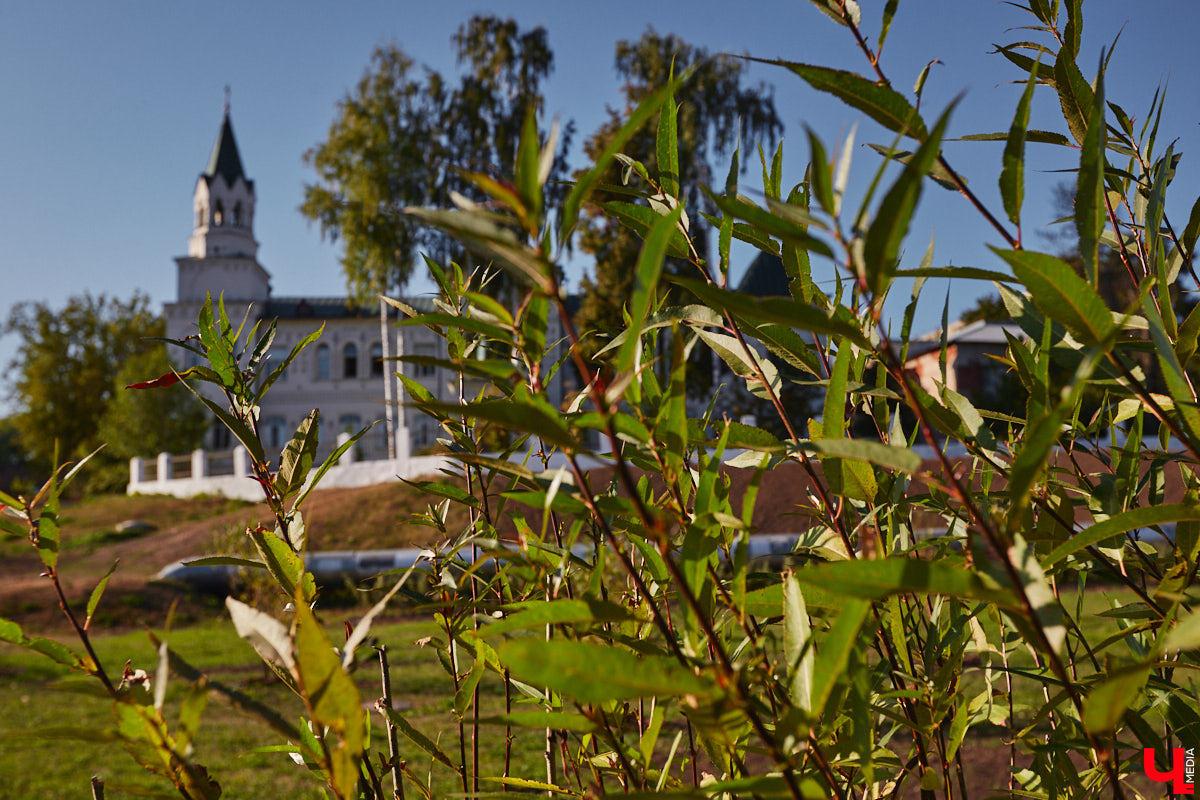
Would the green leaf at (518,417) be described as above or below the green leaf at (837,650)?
above

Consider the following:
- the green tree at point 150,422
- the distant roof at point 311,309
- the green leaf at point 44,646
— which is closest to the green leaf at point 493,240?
the green leaf at point 44,646

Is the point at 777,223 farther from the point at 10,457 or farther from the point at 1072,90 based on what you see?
the point at 10,457

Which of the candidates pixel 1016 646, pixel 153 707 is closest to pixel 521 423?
pixel 153 707

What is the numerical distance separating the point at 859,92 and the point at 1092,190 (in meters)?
0.15

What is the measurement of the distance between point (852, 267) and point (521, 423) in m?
0.18

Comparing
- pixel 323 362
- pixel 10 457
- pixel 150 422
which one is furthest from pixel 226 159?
pixel 10 457

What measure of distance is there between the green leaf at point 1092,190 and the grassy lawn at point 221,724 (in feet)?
9.61

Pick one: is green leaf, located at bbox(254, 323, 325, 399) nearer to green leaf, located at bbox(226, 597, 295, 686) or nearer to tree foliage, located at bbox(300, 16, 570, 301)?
green leaf, located at bbox(226, 597, 295, 686)

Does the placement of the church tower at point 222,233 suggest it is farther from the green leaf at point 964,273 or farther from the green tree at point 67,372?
the green leaf at point 964,273

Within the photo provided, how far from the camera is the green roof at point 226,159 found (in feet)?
108

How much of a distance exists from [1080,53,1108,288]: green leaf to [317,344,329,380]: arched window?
114 ft

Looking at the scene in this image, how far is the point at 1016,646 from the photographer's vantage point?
1.05 m

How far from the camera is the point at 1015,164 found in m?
0.51

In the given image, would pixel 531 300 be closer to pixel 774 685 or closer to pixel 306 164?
pixel 774 685
